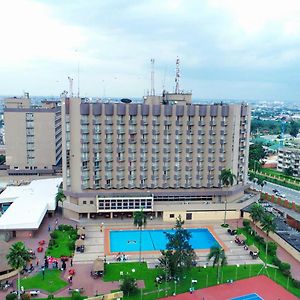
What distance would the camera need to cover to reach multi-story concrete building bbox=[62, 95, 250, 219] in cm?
7625

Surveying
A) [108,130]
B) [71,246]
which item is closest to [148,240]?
[71,246]

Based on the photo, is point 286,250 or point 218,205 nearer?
point 286,250

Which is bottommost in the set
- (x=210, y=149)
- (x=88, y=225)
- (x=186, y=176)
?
(x=88, y=225)

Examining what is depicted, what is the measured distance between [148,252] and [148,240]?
5.57m

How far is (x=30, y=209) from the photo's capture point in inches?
2837

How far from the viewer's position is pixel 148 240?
67312 millimetres

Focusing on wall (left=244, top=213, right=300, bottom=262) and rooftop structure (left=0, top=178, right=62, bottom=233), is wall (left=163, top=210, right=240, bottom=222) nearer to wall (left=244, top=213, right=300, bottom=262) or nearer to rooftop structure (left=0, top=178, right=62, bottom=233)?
wall (left=244, top=213, right=300, bottom=262)

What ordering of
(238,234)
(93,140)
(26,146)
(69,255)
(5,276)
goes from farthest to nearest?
1. (26,146)
2. (93,140)
3. (238,234)
4. (69,255)
5. (5,276)

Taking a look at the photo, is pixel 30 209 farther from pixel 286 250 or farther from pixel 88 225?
pixel 286 250

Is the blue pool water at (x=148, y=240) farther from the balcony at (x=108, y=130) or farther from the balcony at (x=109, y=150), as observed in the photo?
the balcony at (x=108, y=130)

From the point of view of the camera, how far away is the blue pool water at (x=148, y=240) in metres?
64.0

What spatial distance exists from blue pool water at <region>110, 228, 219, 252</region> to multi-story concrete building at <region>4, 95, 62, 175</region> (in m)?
46.6

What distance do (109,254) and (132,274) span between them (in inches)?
335

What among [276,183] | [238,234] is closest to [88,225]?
[238,234]
